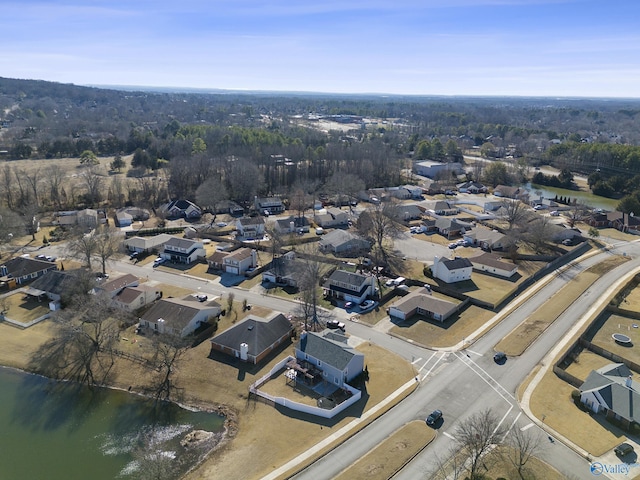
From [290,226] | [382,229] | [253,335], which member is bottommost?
[290,226]

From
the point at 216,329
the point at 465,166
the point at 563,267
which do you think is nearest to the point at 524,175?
the point at 465,166

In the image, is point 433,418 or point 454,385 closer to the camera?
point 433,418

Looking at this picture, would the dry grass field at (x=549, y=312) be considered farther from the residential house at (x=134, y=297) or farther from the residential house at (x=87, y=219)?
the residential house at (x=87, y=219)

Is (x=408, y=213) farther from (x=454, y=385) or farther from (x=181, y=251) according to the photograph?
(x=454, y=385)

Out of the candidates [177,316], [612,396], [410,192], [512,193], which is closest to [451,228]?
[410,192]

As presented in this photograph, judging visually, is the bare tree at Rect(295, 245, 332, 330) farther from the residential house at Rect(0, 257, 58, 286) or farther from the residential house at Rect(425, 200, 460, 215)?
the residential house at Rect(425, 200, 460, 215)

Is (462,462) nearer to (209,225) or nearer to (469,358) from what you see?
(469,358)
